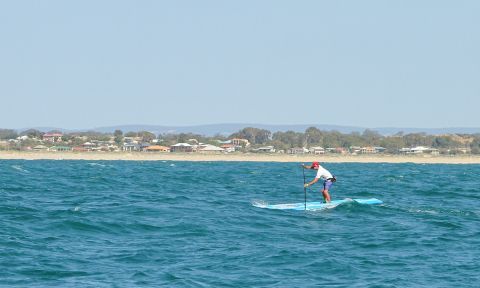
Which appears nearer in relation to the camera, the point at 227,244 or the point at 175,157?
the point at 227,244

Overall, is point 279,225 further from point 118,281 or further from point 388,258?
point 118,281

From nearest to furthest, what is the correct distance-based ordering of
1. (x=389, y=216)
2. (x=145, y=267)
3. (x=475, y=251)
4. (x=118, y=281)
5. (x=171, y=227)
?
(x=118, y=281)
(x=145, y=267)
(x=475, y=251)
(x=171, y=227)
(x=389, y=216)

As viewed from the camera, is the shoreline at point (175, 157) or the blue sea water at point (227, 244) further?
the shoreline at point (175, 157)

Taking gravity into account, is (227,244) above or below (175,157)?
above

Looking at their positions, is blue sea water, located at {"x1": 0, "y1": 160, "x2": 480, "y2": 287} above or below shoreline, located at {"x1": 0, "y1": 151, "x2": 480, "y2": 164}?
above

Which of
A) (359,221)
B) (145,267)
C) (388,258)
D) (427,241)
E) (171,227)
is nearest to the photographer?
(145,267)

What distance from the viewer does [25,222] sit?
93.9 ft

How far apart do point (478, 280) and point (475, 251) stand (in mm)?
4363

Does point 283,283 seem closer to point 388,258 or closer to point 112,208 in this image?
point 388,258

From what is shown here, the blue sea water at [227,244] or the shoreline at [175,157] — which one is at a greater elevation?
the blue sea water at [227,244]

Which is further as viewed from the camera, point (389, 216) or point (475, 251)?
point (389, 216)

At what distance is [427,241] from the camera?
26.2m

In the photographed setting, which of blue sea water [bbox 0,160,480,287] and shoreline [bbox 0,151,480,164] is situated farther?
shoreline [bbox 0,151,480,164]

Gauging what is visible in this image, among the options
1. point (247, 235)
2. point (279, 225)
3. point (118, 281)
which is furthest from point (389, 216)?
point (118, 281)
